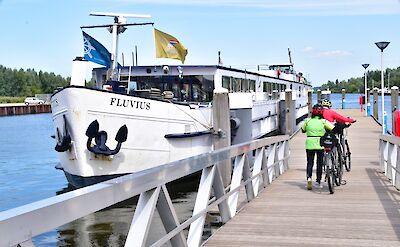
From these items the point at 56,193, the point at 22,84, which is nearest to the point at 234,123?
the point at 56,193

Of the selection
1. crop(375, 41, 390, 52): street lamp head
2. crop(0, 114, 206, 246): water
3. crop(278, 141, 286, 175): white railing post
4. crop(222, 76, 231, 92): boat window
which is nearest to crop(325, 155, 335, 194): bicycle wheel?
crop(0, 114, 206, 246): water

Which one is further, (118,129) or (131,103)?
(131,103)

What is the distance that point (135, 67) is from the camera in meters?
17.8

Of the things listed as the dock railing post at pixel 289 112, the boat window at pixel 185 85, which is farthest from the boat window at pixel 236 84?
the dock railing post at pixel 289 112

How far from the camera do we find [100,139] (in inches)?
516

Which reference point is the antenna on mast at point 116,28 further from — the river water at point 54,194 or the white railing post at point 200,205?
the white railing post at point 200,205

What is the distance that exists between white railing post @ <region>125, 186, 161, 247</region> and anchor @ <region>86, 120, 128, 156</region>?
29.2 feet

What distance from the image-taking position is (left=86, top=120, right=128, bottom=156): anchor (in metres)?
13.0

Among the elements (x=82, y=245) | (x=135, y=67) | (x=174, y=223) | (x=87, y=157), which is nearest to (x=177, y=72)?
(x=135, y=67)

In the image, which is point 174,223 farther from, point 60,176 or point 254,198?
point 60,176

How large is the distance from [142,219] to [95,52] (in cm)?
1182

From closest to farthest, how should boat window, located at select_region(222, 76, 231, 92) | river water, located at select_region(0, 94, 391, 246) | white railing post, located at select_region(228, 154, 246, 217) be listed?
white railing post, located at select_region(228, 154, 246, 217) → river water, located at select_region(0, 94, 391, 246) → boat window, located at select_region(222, 76, 231, 92)

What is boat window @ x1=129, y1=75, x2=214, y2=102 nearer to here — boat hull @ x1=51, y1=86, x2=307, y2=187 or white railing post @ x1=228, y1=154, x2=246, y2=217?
boat hull @ x1=51, y1=86, x2=307, y2=187

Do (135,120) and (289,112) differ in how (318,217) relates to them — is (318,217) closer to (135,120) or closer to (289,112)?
(135,120)
